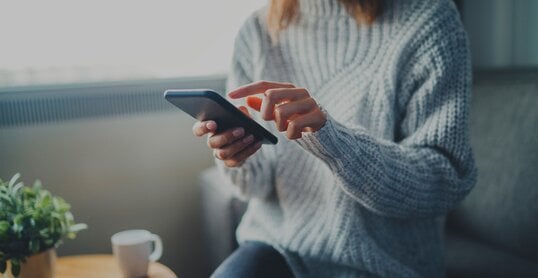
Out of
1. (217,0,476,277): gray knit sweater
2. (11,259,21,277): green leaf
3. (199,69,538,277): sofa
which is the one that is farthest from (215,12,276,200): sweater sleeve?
(11,259,21,277): green leaf

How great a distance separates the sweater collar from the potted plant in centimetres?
54

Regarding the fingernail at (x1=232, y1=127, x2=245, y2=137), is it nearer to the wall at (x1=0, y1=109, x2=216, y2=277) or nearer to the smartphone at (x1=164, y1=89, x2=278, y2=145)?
the smartphone at (x1=164, y1=89, x2=278, y2=145)

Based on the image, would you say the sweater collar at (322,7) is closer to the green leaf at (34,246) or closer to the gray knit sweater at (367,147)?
the gray knit sweater at (367,147)

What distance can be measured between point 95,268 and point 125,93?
1.58 feet

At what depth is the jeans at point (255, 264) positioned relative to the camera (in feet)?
2.63

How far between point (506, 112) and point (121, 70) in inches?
36.4

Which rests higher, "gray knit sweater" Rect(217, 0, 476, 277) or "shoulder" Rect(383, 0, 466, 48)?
"shoulder" Rect(383, 0, 466, 48)

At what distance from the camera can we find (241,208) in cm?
116

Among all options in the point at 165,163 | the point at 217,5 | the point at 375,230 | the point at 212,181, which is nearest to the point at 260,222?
the point at 375,230

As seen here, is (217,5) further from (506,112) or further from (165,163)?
(506,112)

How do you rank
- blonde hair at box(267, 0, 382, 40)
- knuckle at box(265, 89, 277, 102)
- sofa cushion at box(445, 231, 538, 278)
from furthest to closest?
sofa cushion at box(445, 231, 538, 278) < blonde hair at box(267, 0, 382, 40) < knuckle at box(265, 89, 277, 102)

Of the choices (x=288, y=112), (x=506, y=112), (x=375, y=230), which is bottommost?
(x=375, y=230)

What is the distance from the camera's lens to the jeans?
2.63ft

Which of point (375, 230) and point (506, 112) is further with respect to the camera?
point (506, 112)
